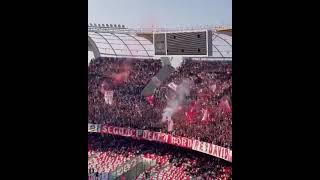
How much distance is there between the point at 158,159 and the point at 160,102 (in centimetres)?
93

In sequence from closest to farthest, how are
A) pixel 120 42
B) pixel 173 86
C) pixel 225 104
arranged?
pixel 225 104 → pixel 173 86 → pixel 120 42

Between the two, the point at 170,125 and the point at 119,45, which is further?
the point at 119,45

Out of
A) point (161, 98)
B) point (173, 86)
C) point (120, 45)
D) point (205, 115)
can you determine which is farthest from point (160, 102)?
point (120, 45)

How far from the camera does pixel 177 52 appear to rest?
588 cm

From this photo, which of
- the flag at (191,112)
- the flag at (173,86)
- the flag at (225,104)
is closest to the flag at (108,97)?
the flag at (173,86)

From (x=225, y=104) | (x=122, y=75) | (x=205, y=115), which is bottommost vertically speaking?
(x=205, y=115)

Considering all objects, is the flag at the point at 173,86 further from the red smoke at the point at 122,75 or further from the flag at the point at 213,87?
the red smoke at the point at 122,75

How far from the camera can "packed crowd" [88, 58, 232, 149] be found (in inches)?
230

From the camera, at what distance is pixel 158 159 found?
6406 mm

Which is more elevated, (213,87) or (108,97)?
(213,87)

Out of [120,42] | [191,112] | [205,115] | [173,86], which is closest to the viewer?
[205,115]

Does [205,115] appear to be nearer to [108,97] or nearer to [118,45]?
[108,97]
